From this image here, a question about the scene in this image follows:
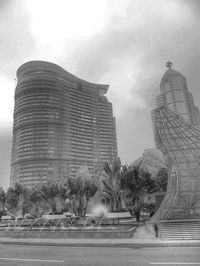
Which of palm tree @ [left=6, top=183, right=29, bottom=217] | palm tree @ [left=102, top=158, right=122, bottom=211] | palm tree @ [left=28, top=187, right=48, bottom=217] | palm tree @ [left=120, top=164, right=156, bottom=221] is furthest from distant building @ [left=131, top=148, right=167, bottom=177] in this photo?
palm tree @ [left=102, top=158, right=122, bottom=211]

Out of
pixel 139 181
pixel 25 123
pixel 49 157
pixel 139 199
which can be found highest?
pixel 25 123

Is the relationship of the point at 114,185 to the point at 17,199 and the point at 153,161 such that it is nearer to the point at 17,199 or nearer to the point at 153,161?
the point at 17,199

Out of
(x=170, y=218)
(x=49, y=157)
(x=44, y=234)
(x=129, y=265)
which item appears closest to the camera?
(x=129, y=265)

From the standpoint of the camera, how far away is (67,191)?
50.9 m

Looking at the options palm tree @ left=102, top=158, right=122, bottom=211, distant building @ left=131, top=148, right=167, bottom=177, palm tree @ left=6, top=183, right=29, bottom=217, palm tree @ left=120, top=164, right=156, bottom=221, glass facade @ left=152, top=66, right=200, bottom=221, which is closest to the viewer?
glass facade @ left=152, top=66, right=200, bottom=221

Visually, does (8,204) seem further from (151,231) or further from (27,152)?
(27,152)

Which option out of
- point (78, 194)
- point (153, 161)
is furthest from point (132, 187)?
point (153, 161)

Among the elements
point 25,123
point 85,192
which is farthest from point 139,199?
point 25,123

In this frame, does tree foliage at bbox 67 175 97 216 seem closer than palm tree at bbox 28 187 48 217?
Yes

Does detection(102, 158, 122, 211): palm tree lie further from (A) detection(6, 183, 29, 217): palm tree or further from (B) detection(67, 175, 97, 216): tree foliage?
(A) detection(6, 183, 29, 217): palm tree

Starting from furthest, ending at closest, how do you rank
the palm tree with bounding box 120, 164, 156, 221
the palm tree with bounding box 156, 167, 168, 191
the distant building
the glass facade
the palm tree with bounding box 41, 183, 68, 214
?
the distant building → the palm tree with bounding box 156, 167, 168, 191 → the palm tree with bounding box 41, 183, 68, 214 → the palm tree with bounding box 120, 164, 156, 221 → the glass facade

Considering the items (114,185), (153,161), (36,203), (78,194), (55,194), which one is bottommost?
(36,203)

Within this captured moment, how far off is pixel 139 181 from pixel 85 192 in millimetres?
15008

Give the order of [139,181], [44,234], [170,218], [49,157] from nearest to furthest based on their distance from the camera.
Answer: [44,234] < [170,218] < [139,181] < [49,157]
